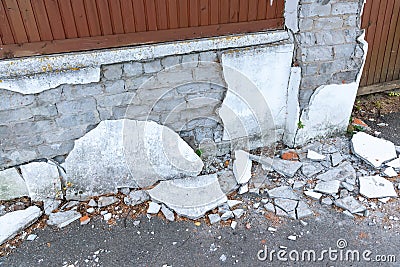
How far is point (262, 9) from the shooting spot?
3184 mm

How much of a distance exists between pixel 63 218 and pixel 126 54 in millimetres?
1531

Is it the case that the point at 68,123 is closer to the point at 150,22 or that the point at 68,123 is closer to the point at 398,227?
the point at 150,22

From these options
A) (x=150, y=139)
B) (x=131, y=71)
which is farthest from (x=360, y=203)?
(x=131, y=71)

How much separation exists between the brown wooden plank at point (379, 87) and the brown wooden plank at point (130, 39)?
190 cm

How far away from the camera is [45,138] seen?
306 cm

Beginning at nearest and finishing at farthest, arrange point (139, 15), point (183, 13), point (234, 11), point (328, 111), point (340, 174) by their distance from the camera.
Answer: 1. point (139, 15)
2. point (183, 13)
3. point (234, 11)
4. point (340, 174)
5. point (328, 111)

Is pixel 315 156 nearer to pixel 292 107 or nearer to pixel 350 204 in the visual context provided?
pixel 292 107

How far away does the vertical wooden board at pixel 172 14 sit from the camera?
2920 millimetres

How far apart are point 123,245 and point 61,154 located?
0.99 metres

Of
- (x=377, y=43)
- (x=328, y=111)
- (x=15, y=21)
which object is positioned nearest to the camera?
(x=15, y=21)

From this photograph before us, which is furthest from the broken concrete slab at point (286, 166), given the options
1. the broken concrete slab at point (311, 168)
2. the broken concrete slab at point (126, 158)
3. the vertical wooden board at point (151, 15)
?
the vertical wooden board at point (151, 15)

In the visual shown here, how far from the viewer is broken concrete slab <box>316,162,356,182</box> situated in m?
3.41

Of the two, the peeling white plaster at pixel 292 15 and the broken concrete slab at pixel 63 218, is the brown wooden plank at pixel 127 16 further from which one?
the broken concrete slab at pixel 63 218

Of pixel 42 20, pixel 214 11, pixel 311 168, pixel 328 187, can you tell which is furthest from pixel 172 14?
pixel 328 187
